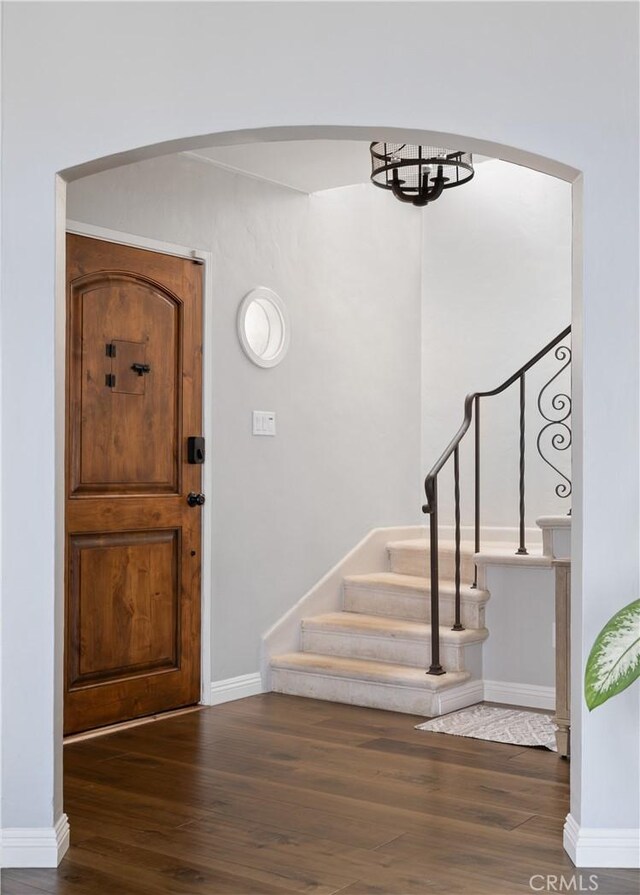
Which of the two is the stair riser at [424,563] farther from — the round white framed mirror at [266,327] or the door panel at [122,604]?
the door panel at [122,604]

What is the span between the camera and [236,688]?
5215 millimetres

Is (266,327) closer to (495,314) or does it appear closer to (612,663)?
(495,314)

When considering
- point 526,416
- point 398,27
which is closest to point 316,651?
point 526,416

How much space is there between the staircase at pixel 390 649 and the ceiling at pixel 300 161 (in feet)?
6.99

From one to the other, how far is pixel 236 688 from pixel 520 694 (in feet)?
4.63

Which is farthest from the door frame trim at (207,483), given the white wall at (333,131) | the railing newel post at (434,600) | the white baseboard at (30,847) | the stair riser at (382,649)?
the white baseboard at (30,847)

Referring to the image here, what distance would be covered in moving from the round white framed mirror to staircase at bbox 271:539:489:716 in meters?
1.38

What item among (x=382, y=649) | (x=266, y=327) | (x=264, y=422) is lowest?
(x=382, y=649)

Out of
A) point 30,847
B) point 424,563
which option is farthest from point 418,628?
point 30,847

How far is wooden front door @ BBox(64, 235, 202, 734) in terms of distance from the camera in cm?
445

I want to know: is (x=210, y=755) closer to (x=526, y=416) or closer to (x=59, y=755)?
(x=59, y=755)

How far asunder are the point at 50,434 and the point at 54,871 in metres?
1.25

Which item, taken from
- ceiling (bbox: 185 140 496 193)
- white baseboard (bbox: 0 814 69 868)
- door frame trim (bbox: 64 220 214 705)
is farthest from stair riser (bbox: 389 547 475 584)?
white baseboard (bbox: 0 814 69 868)

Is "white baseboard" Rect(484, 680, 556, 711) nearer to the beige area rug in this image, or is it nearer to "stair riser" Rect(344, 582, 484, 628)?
the beige area rug
